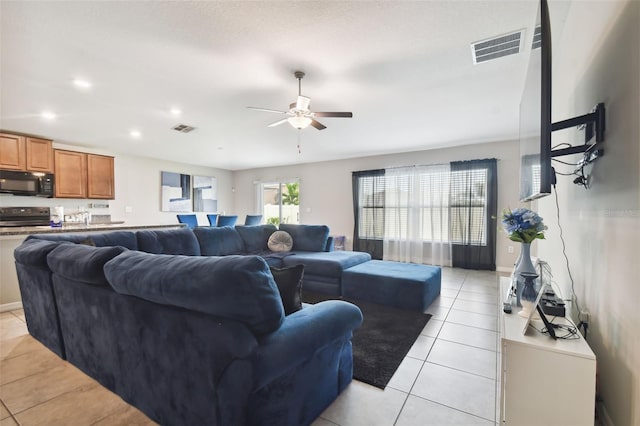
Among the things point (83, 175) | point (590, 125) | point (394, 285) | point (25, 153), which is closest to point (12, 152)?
point (25, 153)

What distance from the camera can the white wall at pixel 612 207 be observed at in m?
1.14

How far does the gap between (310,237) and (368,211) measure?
7.86 ft

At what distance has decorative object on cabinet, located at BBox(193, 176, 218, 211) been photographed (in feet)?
25.4

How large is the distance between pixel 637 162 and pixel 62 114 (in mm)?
5518

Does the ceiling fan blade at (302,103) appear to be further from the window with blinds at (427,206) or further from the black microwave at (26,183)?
the black microwave at (26,183)

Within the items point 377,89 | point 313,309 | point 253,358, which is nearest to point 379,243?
point 377,89

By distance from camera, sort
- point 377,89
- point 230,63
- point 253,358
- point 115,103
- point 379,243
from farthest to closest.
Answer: point 379,243 → point 115,103 → point 377,89 → point 230,63 → point 253,358

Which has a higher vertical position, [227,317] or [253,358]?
[227,317]

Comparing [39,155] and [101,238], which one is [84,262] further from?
[39,155]

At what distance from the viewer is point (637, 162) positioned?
113 centimetres

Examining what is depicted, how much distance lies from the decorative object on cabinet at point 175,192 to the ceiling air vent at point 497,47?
271 inches

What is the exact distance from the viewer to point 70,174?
5.30 m

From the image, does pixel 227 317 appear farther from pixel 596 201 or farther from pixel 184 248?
pixel 184 248

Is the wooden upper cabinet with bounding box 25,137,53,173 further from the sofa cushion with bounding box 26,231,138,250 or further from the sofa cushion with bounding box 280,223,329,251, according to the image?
the sofa cushion with bounding box 280,223,329,251
